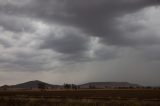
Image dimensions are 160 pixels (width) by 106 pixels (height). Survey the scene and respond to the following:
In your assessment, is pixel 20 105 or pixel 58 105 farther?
pixel 20 105

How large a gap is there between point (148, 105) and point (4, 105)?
2131 centimetres

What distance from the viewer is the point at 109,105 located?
38750 mm

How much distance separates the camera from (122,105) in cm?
3800

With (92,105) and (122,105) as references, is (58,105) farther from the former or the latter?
(122,105)

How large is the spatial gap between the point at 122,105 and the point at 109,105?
1904 mm

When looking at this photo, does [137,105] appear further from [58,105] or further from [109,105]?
[58,105]

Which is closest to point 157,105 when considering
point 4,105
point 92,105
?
point 92,105

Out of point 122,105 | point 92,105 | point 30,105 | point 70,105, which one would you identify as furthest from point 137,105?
point 30,105

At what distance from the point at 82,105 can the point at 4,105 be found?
1197 cm

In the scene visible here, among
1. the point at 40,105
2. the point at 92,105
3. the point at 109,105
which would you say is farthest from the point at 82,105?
the point at 40,105

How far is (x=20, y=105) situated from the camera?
135ft

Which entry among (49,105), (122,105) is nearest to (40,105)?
(49,105)

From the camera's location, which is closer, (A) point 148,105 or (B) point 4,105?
(A) point 148,105

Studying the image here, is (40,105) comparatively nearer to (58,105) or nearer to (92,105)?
(58,105)
